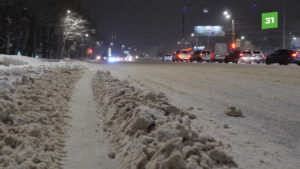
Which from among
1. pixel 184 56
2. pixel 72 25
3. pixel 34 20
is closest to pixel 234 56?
pixel 184 56

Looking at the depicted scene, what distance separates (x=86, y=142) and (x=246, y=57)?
36.6 m

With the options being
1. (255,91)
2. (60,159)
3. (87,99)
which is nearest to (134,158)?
(60,159)

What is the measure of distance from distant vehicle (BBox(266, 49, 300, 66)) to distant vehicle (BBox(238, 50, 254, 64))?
515cm

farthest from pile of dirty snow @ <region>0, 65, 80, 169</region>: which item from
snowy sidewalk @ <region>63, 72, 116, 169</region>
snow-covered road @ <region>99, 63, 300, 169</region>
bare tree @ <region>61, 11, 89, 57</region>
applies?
bare tree @ <region>61, 11, 89, 57</region>

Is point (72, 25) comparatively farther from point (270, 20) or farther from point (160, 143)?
point (160, 143)

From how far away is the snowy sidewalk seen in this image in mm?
4359

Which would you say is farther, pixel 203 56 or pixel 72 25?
pixel 72 25

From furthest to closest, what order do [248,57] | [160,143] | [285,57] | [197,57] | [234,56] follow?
[197,57]
[234,56]
[248,57]
[285,57]
[160,143]

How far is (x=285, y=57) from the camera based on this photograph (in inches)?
1243

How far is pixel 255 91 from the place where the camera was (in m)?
11.0

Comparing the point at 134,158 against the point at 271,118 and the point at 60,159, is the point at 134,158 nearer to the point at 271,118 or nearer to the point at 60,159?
the point at 60,159

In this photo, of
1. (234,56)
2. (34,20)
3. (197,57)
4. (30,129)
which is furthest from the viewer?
(197,57)

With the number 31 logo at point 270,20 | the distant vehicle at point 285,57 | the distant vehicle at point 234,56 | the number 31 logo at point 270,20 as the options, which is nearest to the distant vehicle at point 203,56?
the distant vehicle at point 234,56

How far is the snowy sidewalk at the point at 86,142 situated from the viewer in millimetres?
4359
